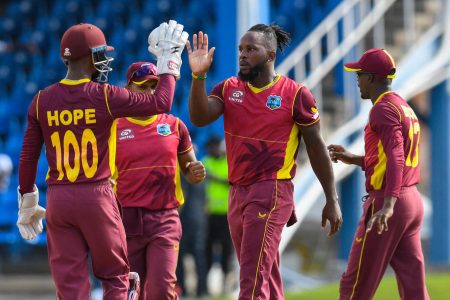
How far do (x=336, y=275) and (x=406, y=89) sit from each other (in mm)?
2918

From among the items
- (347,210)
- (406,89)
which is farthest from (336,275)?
(406,89)

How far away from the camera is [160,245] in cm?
834

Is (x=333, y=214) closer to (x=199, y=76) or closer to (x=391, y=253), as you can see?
(x=391, y=253)

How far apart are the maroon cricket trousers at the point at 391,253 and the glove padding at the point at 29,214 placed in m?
2.13

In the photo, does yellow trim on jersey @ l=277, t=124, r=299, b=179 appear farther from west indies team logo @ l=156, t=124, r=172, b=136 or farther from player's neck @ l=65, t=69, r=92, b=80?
player's neck @ l=65, t=69, r=92, b=80

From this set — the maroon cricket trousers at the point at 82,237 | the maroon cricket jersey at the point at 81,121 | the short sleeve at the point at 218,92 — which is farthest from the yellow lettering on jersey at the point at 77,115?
the short sleeve at the point at 218,92

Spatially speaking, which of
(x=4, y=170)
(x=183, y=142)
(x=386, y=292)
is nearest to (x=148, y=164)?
(x=183, y=142)

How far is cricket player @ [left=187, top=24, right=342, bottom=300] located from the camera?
766 cm

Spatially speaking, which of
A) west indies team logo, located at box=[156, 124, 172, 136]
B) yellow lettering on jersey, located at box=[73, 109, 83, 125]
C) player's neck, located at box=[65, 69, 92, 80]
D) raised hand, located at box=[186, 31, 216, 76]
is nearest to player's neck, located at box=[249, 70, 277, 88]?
raised hand, located at box=[186, 31, 216, 76]

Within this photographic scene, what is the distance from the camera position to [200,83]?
7.59 meters

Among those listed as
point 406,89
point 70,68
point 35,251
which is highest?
point 70,68

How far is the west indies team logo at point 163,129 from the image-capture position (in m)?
8.58

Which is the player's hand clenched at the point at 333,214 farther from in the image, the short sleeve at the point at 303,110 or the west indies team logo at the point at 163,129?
the west indies team logo at the point at 163,129

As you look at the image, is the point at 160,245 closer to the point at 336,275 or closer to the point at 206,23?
Answer: the point at 336,275
